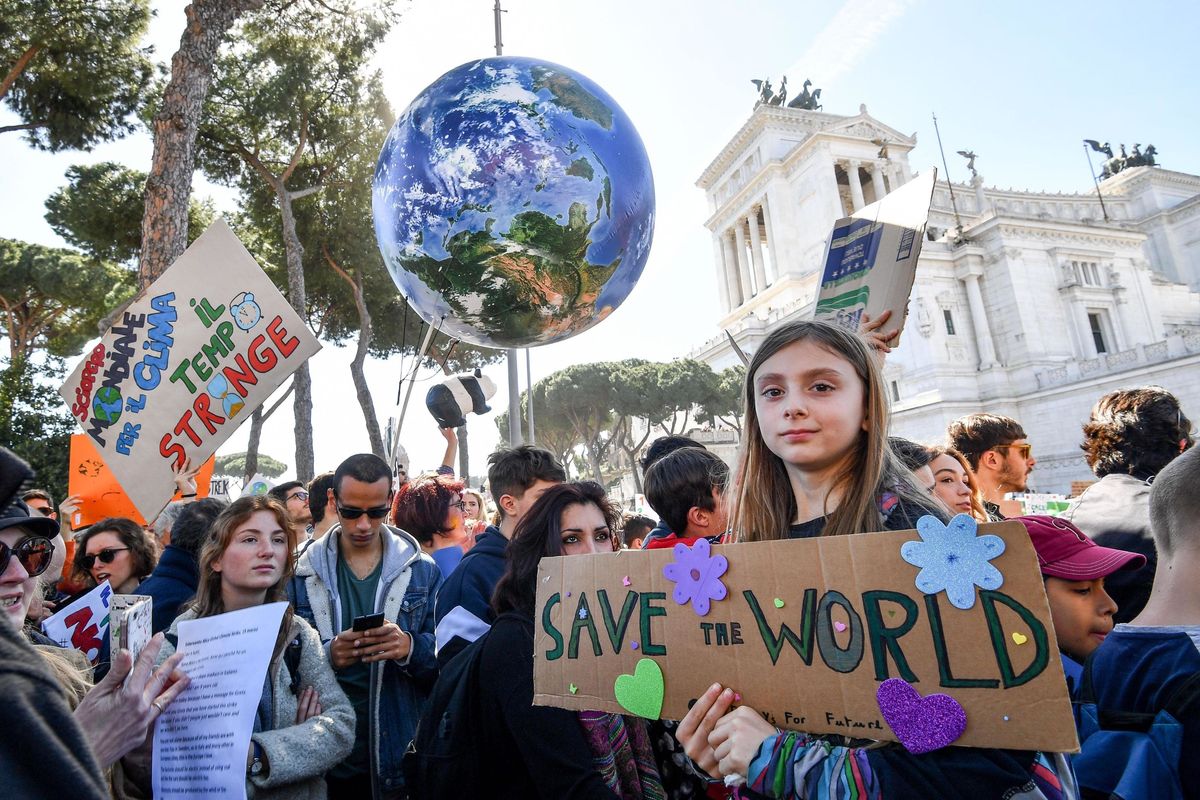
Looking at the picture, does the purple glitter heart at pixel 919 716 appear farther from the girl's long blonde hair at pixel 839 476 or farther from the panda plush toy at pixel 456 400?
the panda plush toy at pixel 456 400

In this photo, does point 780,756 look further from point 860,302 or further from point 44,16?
point 44,16

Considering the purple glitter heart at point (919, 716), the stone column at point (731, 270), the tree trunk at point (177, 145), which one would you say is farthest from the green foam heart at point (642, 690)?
the stone column at point (731, 270)

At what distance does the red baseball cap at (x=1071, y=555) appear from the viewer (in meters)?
1.68

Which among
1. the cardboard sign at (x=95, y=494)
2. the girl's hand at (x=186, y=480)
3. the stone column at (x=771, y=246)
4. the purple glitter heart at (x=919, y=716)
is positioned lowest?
the purple glitter heart at (x=919, y=716)

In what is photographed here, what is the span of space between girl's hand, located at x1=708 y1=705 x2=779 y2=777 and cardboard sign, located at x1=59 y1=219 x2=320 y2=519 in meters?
2.87

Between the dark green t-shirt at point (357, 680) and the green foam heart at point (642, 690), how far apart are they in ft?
4.89

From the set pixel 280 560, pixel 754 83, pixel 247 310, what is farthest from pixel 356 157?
pixel 754 83

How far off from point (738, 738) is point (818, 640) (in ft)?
0.70

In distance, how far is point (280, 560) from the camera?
2580 millimetres

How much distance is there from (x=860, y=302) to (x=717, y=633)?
67.2 inches

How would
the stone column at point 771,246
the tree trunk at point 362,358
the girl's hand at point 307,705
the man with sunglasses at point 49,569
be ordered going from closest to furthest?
the man with sunglasses at point 49,569, the girl's hand at point 307,705, the tree trunk at point 362,358, the stone column at point 771,246

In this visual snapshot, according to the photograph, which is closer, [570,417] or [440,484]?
[440,484]

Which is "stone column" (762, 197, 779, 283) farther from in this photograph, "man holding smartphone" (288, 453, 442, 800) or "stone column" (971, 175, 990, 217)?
"man holding smartphone" (288, 453, 442, 800)

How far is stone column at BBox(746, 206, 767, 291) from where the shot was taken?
50.6m
